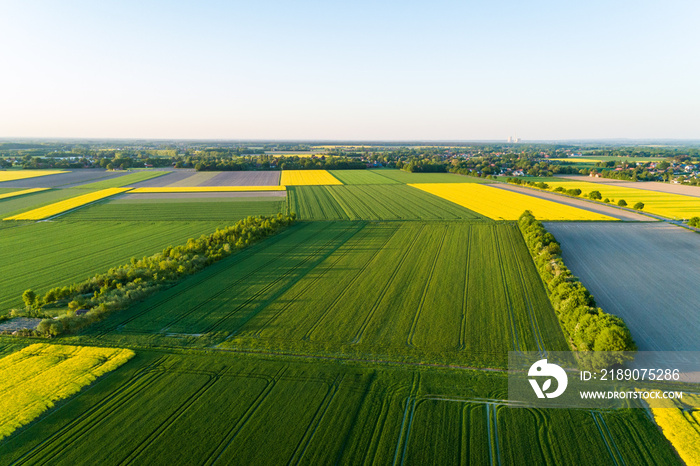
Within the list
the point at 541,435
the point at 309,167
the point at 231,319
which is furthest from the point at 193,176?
the point at 541,435

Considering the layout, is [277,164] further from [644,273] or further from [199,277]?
[644,273]

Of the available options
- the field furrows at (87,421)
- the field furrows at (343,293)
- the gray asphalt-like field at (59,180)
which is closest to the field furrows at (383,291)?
the field furrows at (343,293)

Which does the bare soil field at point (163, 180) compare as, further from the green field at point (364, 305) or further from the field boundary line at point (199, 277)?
the green field at point (364, 305)

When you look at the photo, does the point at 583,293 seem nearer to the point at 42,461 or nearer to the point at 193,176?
the point at 42,461

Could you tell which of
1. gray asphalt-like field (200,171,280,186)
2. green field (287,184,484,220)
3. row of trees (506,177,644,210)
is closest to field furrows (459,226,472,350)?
green field (287,184,484,220)

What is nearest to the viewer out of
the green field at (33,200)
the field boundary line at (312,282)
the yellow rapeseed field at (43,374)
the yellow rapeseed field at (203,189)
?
the yellow rapeseed field at (43,374)

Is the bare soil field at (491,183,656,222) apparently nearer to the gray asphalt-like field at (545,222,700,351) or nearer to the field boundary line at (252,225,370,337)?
the gray asphalt-like field at (545,222,700,351)

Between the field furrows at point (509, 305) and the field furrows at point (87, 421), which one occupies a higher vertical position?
the field furrows at point (509, 305)
